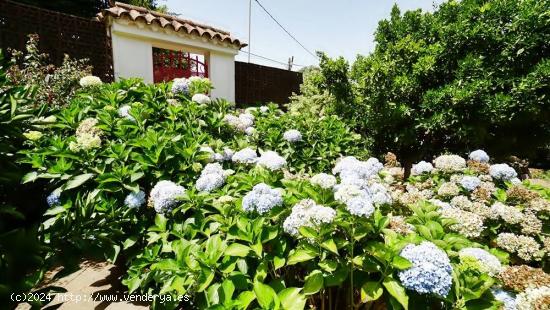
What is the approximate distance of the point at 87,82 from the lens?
11.8 ft

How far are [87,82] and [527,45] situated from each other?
5411 mm

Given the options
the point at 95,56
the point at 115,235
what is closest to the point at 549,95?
the point at 115,235

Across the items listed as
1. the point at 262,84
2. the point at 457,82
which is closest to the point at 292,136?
the point at 457,82

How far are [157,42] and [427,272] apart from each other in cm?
767

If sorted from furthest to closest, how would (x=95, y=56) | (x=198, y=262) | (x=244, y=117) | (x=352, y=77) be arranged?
1. (x=95, y=56)
2. (x=352, y=77)
3. (x=244, y=117)
4. (x=198, y=262)

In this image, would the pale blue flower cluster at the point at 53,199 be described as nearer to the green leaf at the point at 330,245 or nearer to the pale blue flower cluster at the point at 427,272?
the green leaf at the point at 330,245

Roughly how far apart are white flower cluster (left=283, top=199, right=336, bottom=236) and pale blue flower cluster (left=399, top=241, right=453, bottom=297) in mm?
362

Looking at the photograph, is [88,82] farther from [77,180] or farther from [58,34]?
[58,34]

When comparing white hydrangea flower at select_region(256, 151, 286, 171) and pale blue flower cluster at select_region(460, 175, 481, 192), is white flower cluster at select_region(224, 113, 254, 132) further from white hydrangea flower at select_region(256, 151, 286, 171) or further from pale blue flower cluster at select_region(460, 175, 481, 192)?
pale blue flower cluster at select_region(460, 175, 481, 192)

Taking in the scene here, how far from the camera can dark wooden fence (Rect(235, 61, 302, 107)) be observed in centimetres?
1033

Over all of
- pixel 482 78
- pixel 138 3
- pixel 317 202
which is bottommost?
pixel 317 202

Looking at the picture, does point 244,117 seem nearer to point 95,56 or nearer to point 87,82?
point 87,82

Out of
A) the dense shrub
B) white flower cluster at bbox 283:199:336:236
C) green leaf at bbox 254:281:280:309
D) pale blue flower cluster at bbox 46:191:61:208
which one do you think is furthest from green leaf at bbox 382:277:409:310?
the dense shrub

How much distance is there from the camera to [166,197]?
1.96m
